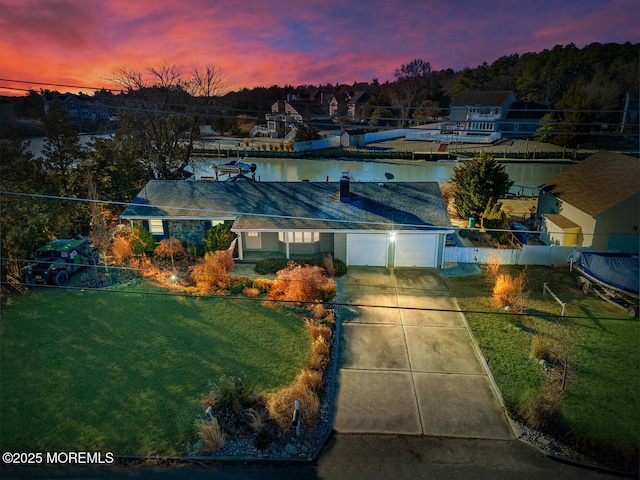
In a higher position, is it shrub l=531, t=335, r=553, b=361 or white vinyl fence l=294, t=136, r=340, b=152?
white vinyl fence l=294, t=136, r=340, b=152

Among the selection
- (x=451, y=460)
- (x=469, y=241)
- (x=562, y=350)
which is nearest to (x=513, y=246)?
(x=469, y=241)

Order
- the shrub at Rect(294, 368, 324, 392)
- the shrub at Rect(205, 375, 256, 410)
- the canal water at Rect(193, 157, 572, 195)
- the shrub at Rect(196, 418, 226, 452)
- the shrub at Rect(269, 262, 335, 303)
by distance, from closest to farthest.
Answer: the shrub at Rect(196, 418, 226, 452), the shrub at Rect(205, 375, 256, 410), the shrub at Rect(294, 368, 324, 392), the shrub at Rect(269, 262, 335, 303), the canal water at Rect(193, 157, 572, 195)

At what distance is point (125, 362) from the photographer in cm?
1383

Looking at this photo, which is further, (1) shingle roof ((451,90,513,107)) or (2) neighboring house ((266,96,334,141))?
(1) shingle roof ((451,90,513,107))

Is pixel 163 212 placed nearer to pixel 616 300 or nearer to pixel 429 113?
pixel 616 300

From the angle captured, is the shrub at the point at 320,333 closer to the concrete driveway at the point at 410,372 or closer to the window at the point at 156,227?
the concrete driveway at the point at 410,372

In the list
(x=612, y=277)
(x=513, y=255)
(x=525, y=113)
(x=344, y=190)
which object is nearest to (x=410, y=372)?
(x=612, y=277)

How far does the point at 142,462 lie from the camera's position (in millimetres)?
10227

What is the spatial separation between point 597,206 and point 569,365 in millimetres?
12272

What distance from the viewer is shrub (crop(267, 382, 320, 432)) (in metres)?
11.3

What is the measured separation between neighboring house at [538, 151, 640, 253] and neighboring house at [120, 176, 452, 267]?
22.4 ft

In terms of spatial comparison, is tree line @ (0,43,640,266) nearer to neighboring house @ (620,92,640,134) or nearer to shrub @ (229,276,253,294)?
neighboring house @ (620,92,640,134)

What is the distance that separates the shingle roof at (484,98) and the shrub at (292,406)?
74569 mm

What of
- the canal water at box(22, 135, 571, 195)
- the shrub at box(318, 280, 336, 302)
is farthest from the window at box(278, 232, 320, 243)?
the canal water at box(22, 135, 571, 195)
